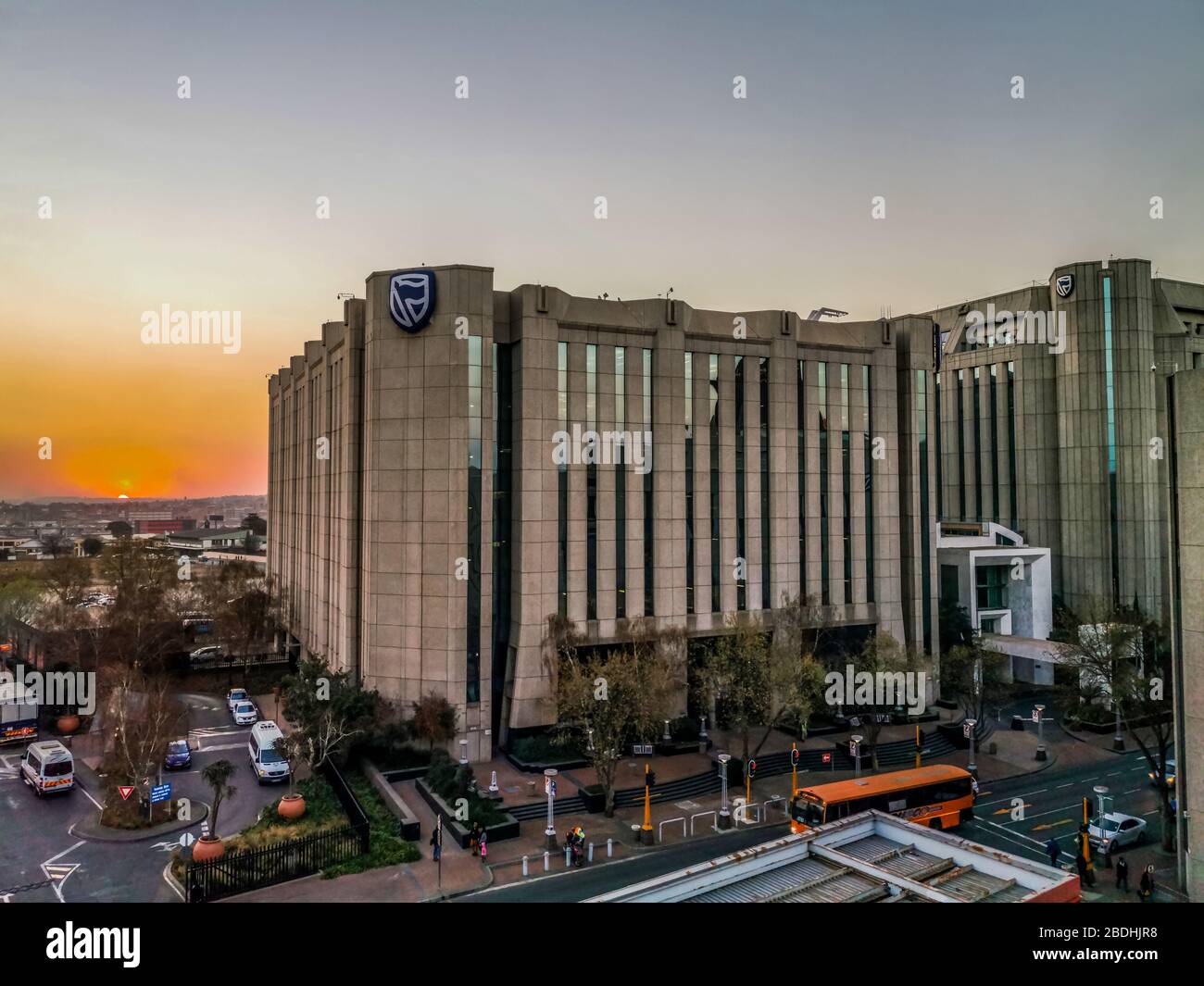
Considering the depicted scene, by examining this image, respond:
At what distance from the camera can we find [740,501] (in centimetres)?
4731

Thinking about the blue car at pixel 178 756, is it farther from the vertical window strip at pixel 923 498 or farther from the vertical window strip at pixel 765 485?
the vertical window strip at pixel 923 498

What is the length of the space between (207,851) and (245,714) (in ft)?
76.0

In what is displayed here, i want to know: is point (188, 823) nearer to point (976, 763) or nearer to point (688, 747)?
point (688, 747)

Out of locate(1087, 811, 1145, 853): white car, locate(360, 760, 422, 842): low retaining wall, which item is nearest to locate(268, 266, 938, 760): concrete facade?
locate(360, 760, 422, 842): low retaining wall

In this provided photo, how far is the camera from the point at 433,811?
32.4 metres

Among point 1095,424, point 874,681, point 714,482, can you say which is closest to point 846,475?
point 714,482

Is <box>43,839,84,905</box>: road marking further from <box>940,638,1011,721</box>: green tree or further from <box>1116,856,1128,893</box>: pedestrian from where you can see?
<box>940,638,1011,721</box>: green tree

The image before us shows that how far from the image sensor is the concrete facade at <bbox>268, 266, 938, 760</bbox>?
134ft

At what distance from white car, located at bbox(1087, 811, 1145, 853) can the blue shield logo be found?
123ft

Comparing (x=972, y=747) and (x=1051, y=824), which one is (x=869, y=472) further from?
(x=1051, y=824)

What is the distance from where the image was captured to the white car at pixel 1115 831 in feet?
97.7

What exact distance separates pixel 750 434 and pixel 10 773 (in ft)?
140

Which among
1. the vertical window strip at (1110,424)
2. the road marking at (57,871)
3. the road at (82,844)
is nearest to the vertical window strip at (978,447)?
the vertical window strip at (1110,424)

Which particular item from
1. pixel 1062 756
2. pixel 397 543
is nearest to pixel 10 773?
pixel 397 543
